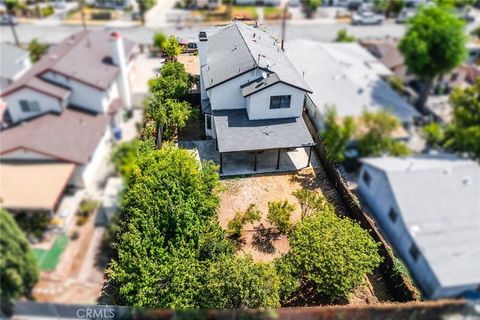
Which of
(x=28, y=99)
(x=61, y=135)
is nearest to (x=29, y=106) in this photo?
(x=28, y=99)

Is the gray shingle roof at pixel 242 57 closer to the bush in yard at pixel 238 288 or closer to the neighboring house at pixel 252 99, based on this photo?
the neighboring house at pixel 252 99

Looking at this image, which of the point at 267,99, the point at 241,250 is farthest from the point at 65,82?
the point at 241,250

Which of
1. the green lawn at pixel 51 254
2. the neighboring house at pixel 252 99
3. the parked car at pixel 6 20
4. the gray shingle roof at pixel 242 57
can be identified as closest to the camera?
the green lawn at pixel 51 254

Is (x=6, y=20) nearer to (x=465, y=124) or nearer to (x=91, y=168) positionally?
(x=91, y=168)

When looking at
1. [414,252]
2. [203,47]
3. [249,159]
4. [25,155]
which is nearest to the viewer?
[414,252]

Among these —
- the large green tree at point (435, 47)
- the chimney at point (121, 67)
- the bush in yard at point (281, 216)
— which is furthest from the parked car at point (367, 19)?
the bush in yard at point (281, 216)

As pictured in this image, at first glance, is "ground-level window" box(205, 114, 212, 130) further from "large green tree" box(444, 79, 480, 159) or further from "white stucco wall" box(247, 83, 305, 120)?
"large green tree" box(444, 79, 480, 159)
